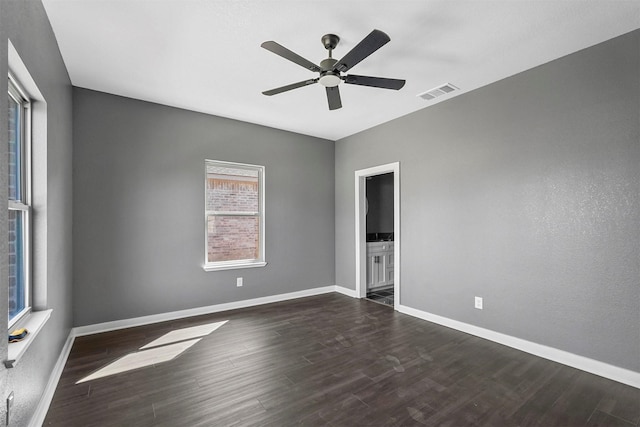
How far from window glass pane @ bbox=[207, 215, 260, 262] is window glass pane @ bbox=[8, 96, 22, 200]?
2.28 metres

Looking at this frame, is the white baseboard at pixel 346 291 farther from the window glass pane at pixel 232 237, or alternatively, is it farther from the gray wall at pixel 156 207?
the window glass pane at pixel 232 237

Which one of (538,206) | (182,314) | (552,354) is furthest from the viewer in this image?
(182,314)

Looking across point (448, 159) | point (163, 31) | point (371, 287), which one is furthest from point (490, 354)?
point (163, 31)

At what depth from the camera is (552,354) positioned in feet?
9.02

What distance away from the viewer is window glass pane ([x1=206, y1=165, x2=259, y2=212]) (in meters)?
4.25

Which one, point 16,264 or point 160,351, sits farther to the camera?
point 160,351

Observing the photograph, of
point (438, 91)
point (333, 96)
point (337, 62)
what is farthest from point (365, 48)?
point (438, 91)

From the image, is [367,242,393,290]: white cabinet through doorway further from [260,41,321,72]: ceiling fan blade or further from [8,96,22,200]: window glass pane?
[8,96,22,200]: window glass pane

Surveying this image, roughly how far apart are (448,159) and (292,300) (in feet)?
10.2

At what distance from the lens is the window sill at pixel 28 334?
138 cm

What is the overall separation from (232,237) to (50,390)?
2.52 metres

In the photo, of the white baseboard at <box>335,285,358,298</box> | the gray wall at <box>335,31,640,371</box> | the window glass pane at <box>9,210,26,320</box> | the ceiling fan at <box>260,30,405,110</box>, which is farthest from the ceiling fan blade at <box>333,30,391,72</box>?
the white baseboard at <box>335,285,358,298</box>

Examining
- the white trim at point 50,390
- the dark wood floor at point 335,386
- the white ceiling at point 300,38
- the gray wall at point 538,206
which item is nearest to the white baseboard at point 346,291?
the gray wall at point 538,206

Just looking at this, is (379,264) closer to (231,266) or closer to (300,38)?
(231,266)
